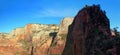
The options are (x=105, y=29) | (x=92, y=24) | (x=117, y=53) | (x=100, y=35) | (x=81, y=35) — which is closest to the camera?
(x=117, y=53)

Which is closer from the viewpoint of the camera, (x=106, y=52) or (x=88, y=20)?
(x=106, y=52)

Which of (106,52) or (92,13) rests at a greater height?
(92,13)

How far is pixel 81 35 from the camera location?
8006 cm

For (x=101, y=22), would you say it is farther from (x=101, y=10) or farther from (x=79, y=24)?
(x=79, y=24)

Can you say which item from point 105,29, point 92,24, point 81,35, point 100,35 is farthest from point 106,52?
point 81,35

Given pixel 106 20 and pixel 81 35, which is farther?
pixel 81 35

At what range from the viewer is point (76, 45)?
3337 inches

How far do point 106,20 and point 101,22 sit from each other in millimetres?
2485

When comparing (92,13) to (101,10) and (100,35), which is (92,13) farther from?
(100,35)

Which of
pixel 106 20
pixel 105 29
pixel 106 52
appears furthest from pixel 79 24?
pixel 106 52

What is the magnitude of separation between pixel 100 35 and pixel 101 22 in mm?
9268

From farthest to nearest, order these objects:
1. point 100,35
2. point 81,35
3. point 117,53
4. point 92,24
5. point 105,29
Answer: point 81,35, point 92,24, point 105,29, point 100,35, point 117,53

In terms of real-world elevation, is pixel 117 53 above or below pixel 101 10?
below

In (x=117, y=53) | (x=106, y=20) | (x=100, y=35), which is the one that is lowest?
(x=117, y=53)
